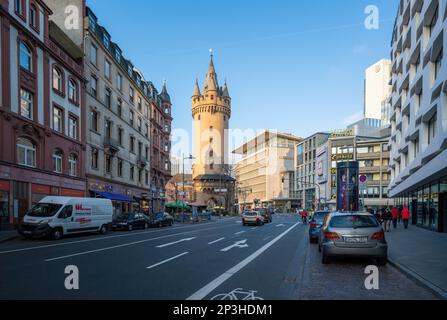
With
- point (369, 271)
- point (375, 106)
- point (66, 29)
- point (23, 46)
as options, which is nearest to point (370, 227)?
point (369, 271)

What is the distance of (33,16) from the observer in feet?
77.1

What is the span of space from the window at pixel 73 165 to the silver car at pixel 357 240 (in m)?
23.6

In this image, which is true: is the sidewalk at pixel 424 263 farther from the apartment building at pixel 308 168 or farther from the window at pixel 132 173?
the apartment building at pixel 308 168

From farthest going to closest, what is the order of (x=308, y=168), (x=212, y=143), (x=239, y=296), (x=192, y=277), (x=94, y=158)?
→ 1. (x=308, y=168)
2. (x=212, y=143)
3. (x=94, y=158)
4. (x=192, y=277)
5. (x=239, y=296)

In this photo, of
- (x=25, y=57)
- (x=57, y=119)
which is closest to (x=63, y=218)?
(x=57, y=119)

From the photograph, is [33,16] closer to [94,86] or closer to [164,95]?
[94,86]

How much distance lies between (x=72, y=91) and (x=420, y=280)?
28307 mm

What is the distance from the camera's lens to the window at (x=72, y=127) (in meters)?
27.7

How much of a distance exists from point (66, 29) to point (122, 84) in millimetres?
8992

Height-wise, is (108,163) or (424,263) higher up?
(108,163)

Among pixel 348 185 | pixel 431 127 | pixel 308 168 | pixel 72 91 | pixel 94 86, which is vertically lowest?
pixel 348 185

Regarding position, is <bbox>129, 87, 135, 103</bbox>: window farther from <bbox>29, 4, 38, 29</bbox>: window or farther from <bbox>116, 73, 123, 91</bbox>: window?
<bbox>29, 4, 38, 29</bbox>: window

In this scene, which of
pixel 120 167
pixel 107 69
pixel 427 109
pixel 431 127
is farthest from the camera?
pixel 120 167

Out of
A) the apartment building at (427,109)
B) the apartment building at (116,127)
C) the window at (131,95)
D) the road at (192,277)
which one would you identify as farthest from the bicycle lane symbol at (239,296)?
the window at (131,95)
